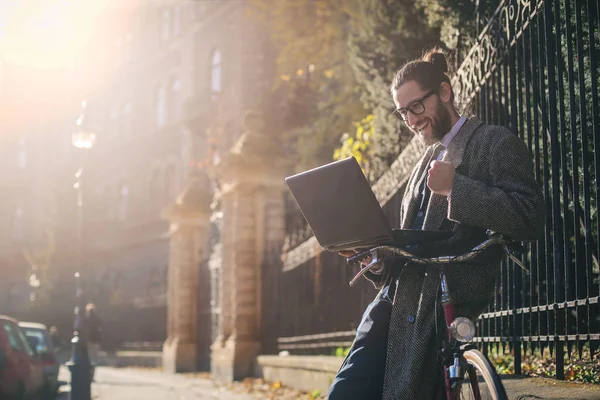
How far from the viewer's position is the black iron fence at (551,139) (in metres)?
4.06

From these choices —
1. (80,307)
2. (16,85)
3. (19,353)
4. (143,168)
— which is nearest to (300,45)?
(80,307)

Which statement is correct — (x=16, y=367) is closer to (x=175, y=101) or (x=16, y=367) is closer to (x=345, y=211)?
(x=345, y=211)

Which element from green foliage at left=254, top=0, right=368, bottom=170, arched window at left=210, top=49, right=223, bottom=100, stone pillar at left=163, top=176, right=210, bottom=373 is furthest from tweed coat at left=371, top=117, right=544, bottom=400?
arched window at left=210, top=49, right=223, bottom=100

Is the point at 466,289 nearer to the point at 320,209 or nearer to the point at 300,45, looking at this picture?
the point at 320,209

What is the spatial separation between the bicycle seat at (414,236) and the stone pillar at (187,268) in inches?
628

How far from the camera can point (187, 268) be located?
1956 cm

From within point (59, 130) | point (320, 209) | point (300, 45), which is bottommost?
point (320, 209)

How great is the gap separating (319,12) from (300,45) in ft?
2.85

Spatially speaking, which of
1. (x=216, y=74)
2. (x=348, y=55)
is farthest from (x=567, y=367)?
(x=216, y=74)

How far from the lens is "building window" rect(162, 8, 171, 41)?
144 ft

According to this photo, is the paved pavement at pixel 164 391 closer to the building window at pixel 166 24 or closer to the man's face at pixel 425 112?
the man's face at pixel 425 112

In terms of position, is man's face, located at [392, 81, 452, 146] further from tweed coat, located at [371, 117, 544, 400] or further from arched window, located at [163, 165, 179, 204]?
arched window, located at [163, 165, 179, 204]

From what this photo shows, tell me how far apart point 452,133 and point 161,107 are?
1623 inches

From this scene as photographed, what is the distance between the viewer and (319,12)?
525 inches
